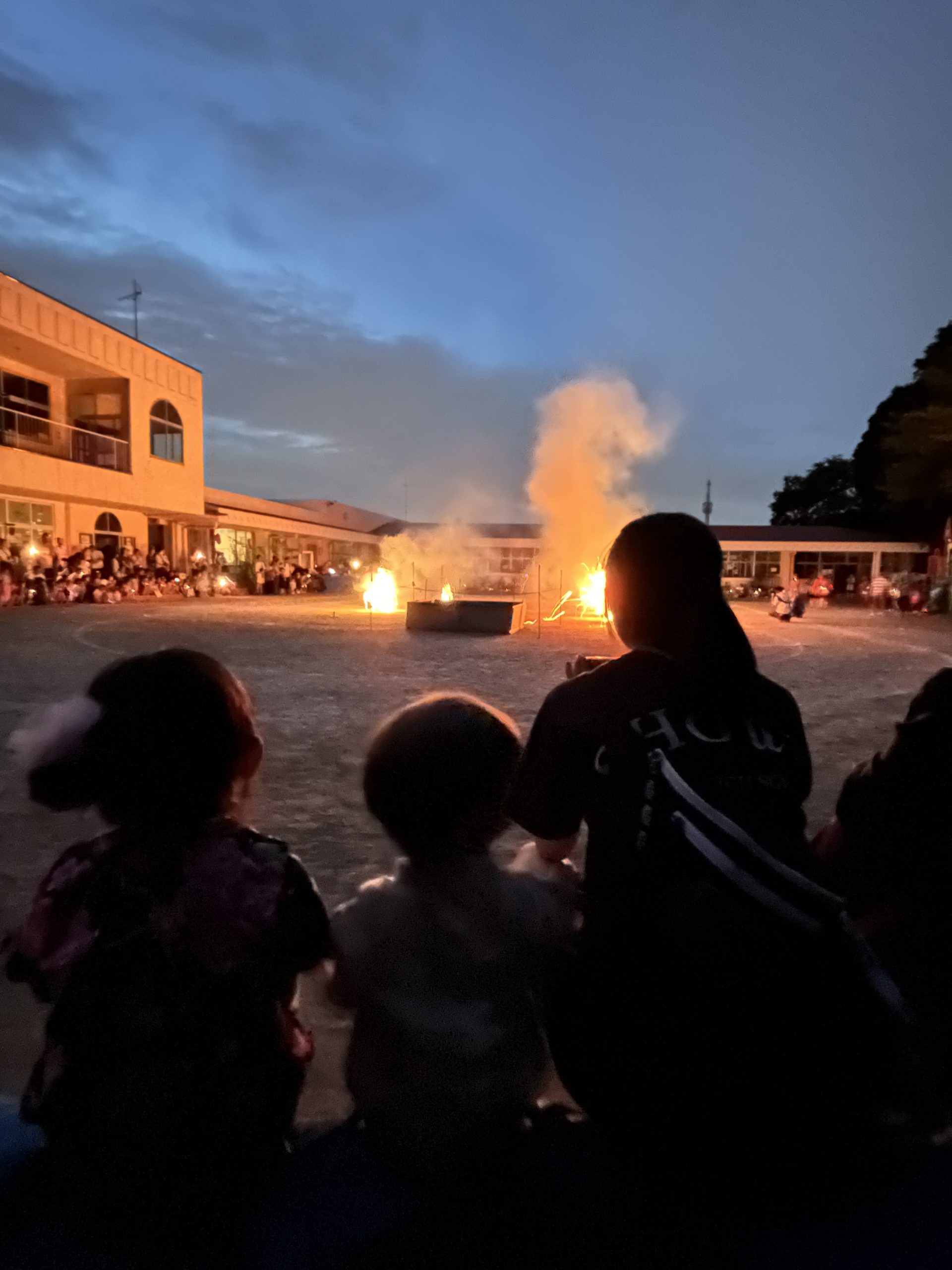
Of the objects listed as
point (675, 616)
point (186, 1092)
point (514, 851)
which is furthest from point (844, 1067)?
point (514, 851)

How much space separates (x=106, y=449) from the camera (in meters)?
26.6

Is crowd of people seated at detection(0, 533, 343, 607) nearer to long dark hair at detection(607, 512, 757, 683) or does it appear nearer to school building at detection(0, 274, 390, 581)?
school building at detection(0, 274, 390, 581)

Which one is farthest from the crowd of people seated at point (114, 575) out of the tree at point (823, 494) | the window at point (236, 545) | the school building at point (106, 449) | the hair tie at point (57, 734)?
the tree at point (823, 494)

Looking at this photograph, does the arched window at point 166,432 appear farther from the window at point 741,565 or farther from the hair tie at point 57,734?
the hair tie at point 57,734

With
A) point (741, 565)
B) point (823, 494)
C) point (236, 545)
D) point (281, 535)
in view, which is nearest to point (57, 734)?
point (236, 545)

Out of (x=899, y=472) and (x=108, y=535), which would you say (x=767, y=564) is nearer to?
(x=899, y=472)

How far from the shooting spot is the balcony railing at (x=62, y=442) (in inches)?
883

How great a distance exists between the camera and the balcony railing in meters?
22.4

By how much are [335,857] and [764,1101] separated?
278 centimetres

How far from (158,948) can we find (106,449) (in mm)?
28174

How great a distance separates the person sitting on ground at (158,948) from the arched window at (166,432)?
29344 millimetres

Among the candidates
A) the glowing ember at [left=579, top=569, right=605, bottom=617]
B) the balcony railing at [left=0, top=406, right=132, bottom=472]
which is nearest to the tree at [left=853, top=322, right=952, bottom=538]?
the glowing ember at [left=579, top=569, right=605, bottom=617]

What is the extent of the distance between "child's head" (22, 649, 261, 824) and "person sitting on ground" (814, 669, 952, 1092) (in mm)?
1171

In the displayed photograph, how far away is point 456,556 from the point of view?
43156 millimetres
